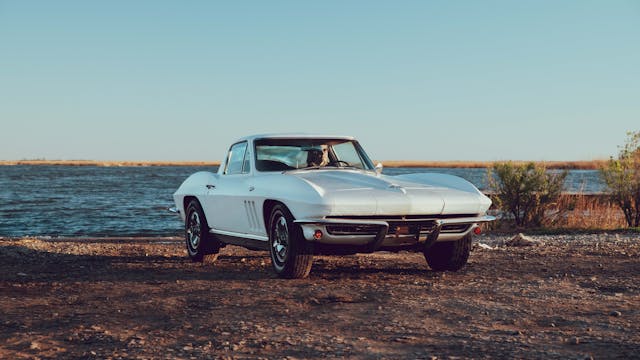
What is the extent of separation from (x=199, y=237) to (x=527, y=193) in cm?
1072

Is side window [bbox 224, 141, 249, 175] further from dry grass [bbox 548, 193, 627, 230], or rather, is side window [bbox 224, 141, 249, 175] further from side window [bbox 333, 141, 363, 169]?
dry grass [bbox 548, 193, 627, 230]

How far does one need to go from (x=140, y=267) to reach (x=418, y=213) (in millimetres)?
4144

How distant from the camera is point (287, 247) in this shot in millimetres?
7902

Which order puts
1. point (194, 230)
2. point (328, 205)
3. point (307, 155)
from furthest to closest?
point (194, 230)
point (307, 155)
point (328, 205)

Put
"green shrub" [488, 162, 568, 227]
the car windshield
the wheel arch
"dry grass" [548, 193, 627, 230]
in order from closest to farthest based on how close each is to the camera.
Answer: the wheel arch, the car windshield, "dry grass" [548, 193, 627, 230], "green shrub" [488, 162, 568, 227]

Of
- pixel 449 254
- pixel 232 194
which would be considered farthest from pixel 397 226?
pixel 232 194

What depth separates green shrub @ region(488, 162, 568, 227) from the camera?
18.3m

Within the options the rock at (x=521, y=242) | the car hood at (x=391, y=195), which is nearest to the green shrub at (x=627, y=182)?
the rock at (x=521, y=242)

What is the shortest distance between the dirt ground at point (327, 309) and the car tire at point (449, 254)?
21 centimetres

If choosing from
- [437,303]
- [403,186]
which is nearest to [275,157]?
[403,186]

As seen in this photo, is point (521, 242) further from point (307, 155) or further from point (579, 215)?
point (579, 215)

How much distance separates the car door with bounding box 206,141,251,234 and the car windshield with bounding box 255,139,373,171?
0.91 ft

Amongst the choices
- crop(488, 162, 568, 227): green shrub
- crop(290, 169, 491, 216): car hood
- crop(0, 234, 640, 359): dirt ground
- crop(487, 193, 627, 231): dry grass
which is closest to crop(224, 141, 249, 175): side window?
crop(290, 169, 491, 216): car hood

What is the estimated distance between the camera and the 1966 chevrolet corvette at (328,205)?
7555mm
